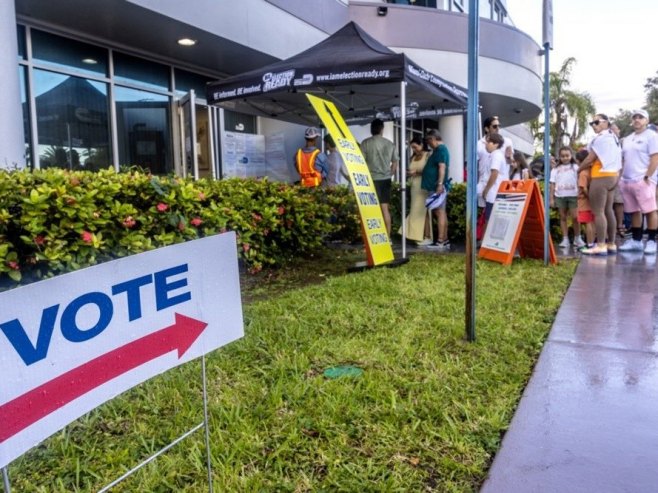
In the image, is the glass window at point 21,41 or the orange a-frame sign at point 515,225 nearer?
the orange a-frame sign at point 515,225

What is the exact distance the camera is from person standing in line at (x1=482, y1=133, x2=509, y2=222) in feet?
23.7

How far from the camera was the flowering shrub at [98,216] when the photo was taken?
3080mm

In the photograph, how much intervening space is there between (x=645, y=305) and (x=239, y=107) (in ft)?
23.1

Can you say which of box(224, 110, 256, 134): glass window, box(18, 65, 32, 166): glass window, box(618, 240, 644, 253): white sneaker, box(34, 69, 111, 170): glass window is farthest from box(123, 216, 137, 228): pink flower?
box(224, 110, 256, 134): glass window

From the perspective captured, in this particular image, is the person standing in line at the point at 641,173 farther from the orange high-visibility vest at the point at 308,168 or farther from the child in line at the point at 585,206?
the orange high-visibility vest at the point at 308,168

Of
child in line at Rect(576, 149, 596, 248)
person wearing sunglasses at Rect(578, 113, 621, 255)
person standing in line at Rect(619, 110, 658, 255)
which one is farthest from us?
child in line at Rect(576, 149, 596, 248)

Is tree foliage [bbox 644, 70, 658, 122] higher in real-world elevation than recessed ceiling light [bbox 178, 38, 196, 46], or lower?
higher

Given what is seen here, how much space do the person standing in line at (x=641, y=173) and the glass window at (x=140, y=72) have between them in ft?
25.6

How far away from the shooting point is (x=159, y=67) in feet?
32.3

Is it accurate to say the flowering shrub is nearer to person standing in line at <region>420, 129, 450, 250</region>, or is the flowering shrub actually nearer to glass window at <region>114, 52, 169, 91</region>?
person standing in line at <region>420, 129, 450, 250</region>

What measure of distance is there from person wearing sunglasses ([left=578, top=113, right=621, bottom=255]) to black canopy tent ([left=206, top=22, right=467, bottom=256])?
1.93 m

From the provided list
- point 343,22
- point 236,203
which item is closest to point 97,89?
point 236,203

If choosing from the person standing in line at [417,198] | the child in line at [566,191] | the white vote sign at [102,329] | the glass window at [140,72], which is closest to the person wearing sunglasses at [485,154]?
the person standing in line at [417,198]

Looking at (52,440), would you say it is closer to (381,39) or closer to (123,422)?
(123,422)
